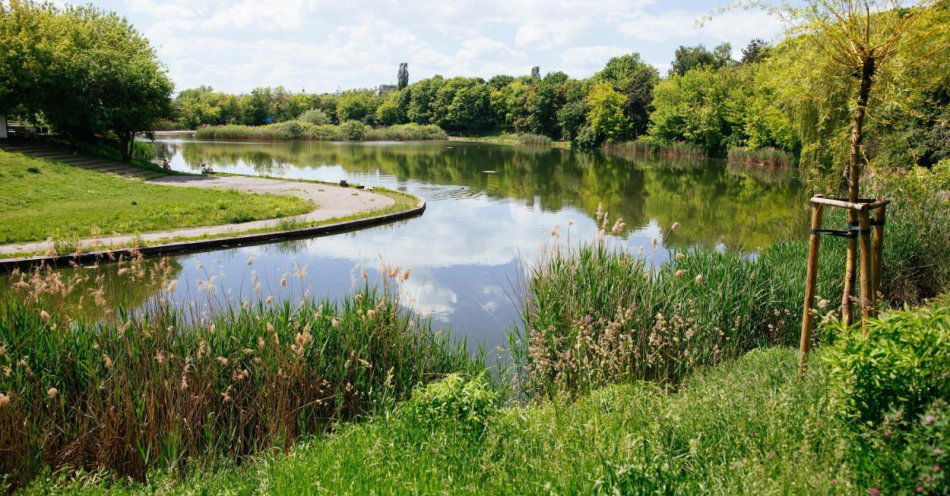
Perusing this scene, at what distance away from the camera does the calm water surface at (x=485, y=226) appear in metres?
12.5

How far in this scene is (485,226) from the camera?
71.9 feet

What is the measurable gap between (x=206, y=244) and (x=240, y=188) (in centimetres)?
1274

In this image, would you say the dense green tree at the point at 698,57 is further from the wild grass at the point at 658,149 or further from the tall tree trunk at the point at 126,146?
the tall tree trunk at the point at 126,146

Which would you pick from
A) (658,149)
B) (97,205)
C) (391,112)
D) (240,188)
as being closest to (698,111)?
(658,149)

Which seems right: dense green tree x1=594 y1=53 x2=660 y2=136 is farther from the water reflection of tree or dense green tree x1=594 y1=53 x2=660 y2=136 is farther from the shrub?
the shrub

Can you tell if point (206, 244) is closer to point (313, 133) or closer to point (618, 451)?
point (618, 451)

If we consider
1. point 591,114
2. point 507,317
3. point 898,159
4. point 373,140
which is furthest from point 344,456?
point 373,140

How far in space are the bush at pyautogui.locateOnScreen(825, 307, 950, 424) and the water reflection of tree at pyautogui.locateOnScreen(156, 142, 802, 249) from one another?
11.7 metres

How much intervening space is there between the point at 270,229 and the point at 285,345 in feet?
40.6

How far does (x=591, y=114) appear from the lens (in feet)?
253

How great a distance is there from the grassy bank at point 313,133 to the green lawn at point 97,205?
173 feet

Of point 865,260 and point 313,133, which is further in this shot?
point 313,133

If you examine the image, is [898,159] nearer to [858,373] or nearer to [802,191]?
[858,373]

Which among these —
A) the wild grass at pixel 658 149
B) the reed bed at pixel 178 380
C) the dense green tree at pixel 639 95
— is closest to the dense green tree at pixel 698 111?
the wild grass at pixel 658 149
